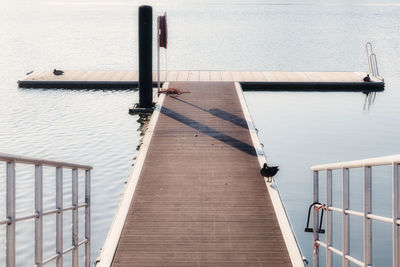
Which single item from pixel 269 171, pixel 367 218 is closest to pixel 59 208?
pixel 367 218

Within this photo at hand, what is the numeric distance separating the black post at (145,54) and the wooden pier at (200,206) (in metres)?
2.87

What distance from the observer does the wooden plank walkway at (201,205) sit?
5922mm

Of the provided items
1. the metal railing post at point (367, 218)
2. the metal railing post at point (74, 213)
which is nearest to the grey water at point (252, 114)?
the metal railing post at point (74, 213)

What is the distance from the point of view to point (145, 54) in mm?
14414

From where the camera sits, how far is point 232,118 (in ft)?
39.7

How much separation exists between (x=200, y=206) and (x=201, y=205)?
41 millimetres

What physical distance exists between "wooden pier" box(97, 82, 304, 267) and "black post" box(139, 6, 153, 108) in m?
2.87

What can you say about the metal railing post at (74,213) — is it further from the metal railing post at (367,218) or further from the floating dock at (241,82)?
the floating dock at (241,82)

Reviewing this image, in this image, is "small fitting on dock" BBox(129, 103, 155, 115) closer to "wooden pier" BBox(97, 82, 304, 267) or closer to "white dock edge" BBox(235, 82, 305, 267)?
"wooden pier" BBox(97, 82, 304, 267)

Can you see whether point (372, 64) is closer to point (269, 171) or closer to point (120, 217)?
point (269, 171)

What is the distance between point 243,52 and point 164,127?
87.1 ft

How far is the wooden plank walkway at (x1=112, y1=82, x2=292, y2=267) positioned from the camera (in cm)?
592

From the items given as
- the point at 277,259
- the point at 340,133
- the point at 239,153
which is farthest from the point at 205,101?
the point at 277,259

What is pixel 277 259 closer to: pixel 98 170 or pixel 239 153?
pixel 239 153
